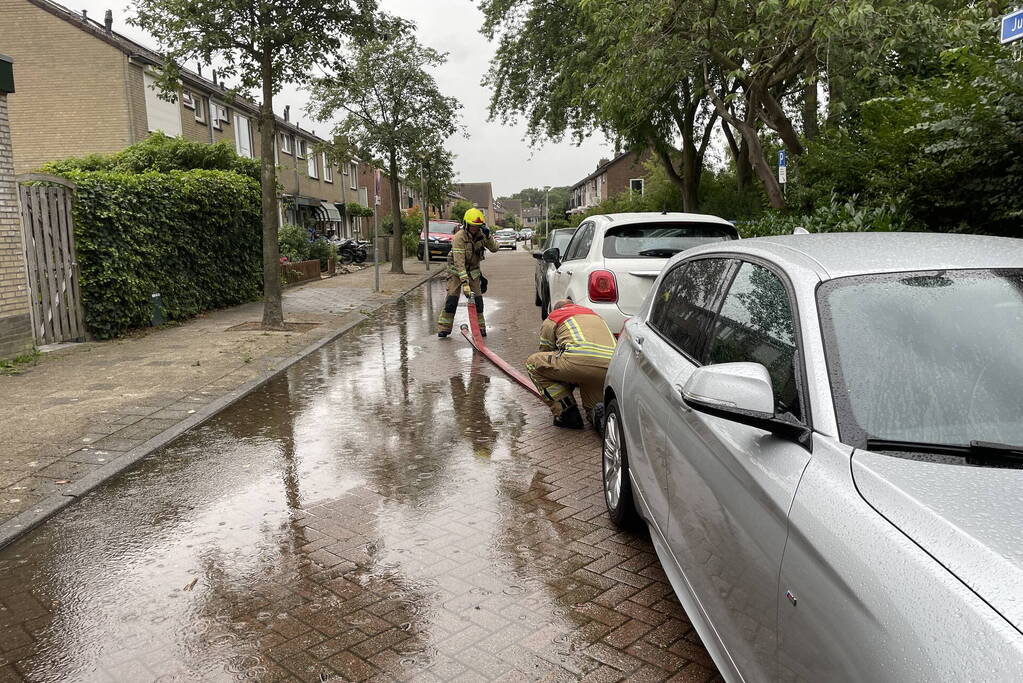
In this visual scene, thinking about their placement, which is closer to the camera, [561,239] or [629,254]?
[629,254]

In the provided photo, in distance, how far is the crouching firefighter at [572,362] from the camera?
5941mm

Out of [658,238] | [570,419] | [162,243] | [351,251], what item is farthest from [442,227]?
[570,419]

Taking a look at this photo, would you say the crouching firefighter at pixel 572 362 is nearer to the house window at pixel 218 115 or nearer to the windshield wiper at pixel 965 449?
the windshield wiper at pixel 965 449

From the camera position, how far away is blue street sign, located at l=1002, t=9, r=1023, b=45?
471 cm

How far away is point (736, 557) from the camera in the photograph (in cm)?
232

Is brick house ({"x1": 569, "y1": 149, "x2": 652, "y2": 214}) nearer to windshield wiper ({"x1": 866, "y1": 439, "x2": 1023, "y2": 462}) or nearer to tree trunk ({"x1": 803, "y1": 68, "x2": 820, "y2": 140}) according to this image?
tree trunk ({"x1": 803, "y1": 68, "x2": 820, "y2": 140})

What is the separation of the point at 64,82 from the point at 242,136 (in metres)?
9.92

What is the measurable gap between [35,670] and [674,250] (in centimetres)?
634

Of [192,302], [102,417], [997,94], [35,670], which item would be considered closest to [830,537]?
[35,670]

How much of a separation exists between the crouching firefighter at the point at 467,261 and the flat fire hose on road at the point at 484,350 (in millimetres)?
256

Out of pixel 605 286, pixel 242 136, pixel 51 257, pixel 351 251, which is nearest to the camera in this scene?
pixel 605 286

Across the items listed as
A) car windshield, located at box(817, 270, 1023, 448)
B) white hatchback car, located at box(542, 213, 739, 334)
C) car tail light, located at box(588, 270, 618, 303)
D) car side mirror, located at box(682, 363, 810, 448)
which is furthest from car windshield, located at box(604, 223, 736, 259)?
car side mirror, located at box(682, 363, 810, 448)

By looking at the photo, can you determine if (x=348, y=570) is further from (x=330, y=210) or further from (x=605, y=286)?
(x=330, y=210)

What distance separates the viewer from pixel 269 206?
1273 centimetres
